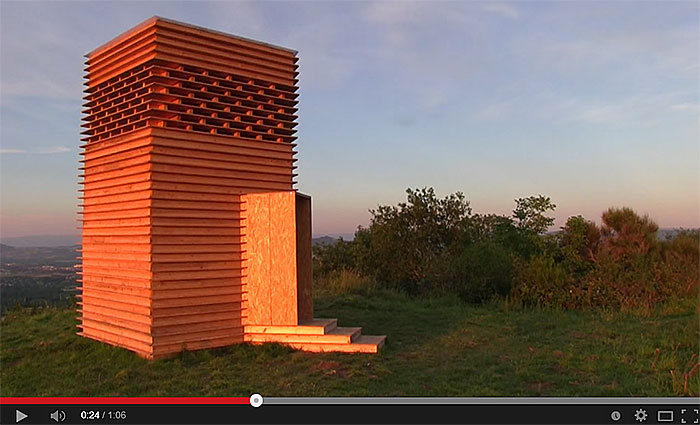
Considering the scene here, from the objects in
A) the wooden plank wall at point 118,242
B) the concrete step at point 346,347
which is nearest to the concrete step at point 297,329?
the concrete step at point 346,347

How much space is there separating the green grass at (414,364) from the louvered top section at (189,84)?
3.46m

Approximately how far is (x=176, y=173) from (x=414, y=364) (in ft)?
14.2

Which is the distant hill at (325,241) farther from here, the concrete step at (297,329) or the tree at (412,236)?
the concrete step at (297,329)

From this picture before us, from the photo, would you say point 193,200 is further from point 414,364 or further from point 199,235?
point 414,364

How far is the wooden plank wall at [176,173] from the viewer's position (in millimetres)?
7816

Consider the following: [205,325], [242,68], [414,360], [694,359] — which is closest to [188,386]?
[205,325]

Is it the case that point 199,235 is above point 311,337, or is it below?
above

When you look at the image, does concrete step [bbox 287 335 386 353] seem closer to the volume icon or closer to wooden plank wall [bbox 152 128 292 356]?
wooden plank wall [bbox 152 128 292 356]

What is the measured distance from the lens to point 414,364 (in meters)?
7.45

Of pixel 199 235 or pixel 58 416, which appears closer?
pixel 58 416

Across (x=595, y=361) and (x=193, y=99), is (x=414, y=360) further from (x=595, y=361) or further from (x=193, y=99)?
(x=193, y=99)

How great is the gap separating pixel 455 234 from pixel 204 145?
11555mm

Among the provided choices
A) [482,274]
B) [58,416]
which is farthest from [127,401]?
[482,274]

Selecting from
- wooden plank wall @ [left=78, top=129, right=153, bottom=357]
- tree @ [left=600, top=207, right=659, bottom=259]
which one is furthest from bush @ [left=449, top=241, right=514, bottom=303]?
wooden plank wall @ [left=78, top=129, right=153, bottom=357]
